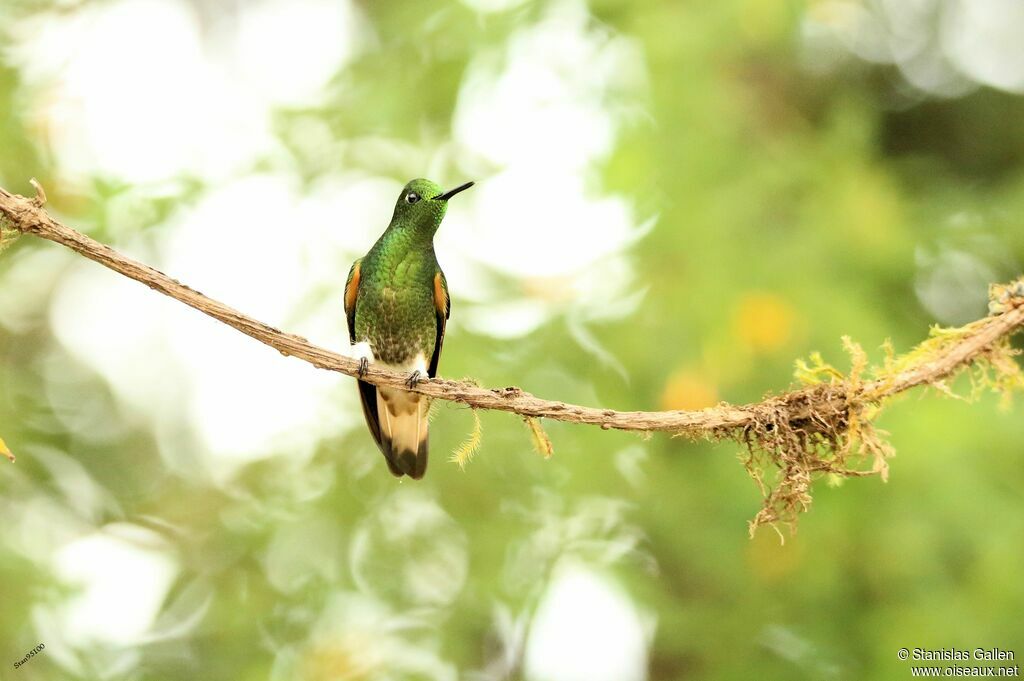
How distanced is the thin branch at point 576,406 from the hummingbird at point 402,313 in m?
1.64

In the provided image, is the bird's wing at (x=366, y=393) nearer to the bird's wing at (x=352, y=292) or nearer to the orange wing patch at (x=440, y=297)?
the bird's wing at (x=352, y=292)

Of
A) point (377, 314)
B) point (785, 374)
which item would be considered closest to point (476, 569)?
point (377, 314)

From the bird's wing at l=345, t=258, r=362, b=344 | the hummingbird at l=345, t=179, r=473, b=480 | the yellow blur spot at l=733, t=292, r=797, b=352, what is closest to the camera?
the hummingbird at l=345, t=179, r=473, b=480

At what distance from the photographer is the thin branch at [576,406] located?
255 cm

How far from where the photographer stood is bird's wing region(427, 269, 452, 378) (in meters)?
5.10

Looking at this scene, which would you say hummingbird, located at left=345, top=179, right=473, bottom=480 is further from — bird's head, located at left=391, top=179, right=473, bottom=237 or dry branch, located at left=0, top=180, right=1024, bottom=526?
dry branch, located at left=0, top=180, right=1024, bottom=526

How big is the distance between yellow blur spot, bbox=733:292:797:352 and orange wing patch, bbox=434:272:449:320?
1.50 meters

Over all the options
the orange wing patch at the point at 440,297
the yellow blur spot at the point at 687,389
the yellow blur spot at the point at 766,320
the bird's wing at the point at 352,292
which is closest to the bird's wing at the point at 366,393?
the bird's wing at the point at 352,292

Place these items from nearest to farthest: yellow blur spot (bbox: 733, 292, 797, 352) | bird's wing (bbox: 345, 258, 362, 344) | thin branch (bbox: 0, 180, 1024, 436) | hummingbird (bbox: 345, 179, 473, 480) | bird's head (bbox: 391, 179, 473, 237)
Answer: thin branch (bbox: 0, 180, 1024, 436), bird's head (bbox: 391, 179, 473, 237), hummingbird (bbox: 345, 179, 473, 480), bird's wing (bbox: 345, 258, 362, 344), yellow blur spot (bbox: 733, 292, 797, 352)

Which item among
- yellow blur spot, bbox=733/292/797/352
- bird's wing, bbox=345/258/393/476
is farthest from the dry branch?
yellow blur spot, bbox=733/292/797/352

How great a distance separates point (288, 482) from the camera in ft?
19.1

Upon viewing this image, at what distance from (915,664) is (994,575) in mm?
555

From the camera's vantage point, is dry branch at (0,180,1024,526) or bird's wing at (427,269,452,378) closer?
dry branch at (0,180,1024,526)

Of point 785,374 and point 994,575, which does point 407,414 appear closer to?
point 785,374
